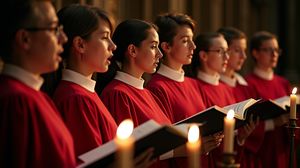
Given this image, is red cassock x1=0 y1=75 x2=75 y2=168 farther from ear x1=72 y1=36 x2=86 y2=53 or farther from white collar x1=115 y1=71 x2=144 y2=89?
white collar x1=115 y1=71 x2=144 y2=89

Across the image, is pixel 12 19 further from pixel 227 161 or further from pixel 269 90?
pixel 269 90

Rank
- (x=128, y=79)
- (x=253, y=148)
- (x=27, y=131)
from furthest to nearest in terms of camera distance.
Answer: (x=253, y=148), (x=128, y=79), (x=27, y=131)

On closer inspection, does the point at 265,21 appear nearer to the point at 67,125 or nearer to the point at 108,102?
the point at 108,102

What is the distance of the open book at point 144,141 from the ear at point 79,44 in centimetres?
64

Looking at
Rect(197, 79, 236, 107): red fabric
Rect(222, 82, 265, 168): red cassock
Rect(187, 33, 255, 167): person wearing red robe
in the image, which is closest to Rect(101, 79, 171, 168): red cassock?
Rect(197, 79, 236, 107): red fabric

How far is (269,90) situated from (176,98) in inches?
68.4

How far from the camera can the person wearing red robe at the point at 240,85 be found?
4.50 metres

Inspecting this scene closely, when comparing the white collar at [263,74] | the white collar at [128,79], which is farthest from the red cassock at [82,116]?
the white collar at [263,74]

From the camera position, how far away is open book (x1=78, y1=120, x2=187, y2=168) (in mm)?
2135

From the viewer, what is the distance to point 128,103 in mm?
3033

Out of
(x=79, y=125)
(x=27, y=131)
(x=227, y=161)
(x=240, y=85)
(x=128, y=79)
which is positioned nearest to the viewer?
(x=227, y=161)

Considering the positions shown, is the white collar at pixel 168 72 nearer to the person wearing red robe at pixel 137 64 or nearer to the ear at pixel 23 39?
the person wearing red robe at pixel 137 64

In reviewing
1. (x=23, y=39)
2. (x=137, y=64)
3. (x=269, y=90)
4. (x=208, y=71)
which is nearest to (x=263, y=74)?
(x=269, y=90)

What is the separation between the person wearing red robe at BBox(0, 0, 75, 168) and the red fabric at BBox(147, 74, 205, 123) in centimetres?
132
